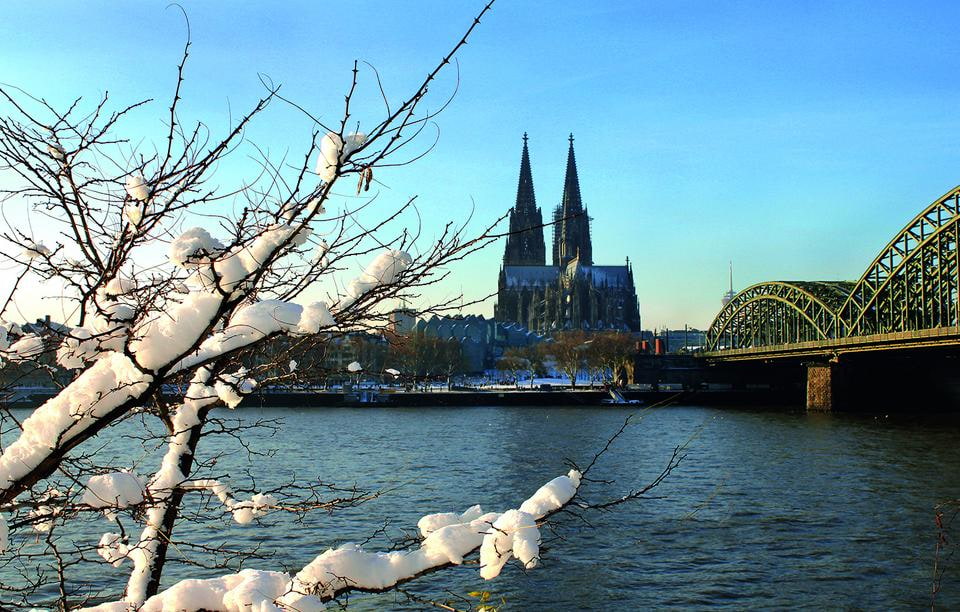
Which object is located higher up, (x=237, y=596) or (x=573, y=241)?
(x=573, y=241)

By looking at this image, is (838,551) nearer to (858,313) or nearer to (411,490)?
(411,490)

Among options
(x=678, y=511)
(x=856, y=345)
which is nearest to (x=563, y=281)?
(x=856, y=345)

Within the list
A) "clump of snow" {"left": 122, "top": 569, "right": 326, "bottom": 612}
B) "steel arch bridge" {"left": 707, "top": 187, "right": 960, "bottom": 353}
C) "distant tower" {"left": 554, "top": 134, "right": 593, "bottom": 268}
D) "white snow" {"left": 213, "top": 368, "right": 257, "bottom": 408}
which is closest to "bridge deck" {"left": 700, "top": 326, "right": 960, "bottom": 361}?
"steel arch bridge" {"left": 707, "top": 187, "right": 960, "bottom": 353}

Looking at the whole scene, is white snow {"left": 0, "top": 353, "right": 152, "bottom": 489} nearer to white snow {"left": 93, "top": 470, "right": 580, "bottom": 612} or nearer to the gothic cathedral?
white snow {"left": 93, "top": 470, "right": 580, "bottom": 612}

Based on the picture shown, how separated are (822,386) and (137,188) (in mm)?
66737

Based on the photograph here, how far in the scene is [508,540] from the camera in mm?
2701

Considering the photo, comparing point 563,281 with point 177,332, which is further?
point 563,281

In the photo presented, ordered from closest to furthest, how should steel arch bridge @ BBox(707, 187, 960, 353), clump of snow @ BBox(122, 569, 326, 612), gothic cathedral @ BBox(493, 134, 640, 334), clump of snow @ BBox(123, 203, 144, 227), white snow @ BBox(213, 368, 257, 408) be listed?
1. clump of snow @ BBox(122, 569, 326, 612)
2. clump of snow @ BBox(123, 203, 144, 227)
3. white snow @ BBox(213, 368, 257, 408)
4. steel arch bridge @ BBox(707, 187, 960, 353)
5. gothic cathedral @ BBox(493, 134, 640, 334)

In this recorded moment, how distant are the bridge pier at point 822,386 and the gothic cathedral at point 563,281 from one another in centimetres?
7022

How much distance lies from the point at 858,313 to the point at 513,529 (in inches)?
2822

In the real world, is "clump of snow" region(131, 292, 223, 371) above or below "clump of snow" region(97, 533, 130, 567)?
above

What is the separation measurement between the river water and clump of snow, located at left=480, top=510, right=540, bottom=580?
688 millimetres

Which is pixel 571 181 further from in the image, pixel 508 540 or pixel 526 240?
pixel 508 540

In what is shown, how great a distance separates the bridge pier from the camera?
63.1 meters
